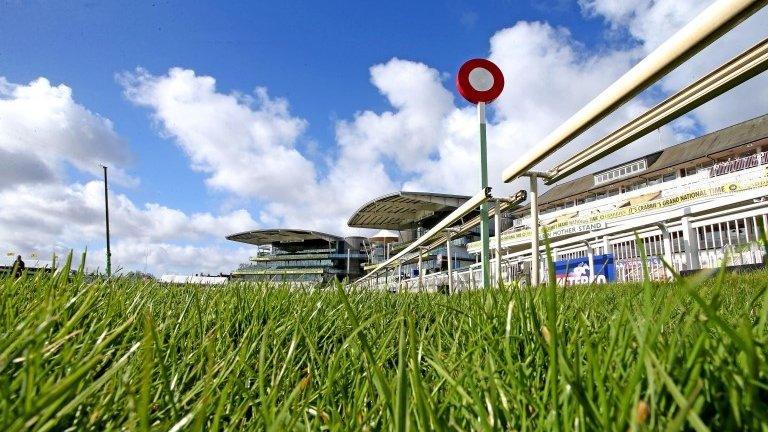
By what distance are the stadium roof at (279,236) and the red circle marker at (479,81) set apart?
68735 millimetres

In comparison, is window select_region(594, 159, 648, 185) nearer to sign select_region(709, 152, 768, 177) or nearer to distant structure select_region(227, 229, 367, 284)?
sign select_region(709, 152, 768, 177)

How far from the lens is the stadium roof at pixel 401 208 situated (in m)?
36.2

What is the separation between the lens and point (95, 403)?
797 millimetres

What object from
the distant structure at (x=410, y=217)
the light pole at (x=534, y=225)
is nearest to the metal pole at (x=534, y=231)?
the light pole at (x=534, y=225)

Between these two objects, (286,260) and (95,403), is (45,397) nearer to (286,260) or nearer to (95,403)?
(95,403)

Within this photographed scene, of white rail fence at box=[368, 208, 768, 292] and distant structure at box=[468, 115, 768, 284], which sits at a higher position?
distant structure at box=[468, 115, 768, 284]

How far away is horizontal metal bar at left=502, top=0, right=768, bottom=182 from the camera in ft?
3.53

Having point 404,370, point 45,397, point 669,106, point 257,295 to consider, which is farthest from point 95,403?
point 669,106

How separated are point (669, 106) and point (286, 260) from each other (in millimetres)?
69554

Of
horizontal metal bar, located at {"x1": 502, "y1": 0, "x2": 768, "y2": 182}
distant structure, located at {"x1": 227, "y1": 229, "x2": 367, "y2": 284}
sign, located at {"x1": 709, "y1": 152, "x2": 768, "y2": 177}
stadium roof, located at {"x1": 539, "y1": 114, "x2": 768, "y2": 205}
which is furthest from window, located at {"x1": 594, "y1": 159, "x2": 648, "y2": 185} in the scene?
horizontal metal bar, located at {"x1": 502, "y1": 0, "x2": 768, "y2": 182}

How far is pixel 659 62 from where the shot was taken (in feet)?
4.42

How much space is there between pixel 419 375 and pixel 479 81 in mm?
3385

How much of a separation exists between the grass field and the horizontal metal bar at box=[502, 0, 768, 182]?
63cm

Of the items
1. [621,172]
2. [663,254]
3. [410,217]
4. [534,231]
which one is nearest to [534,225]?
[534,231]
